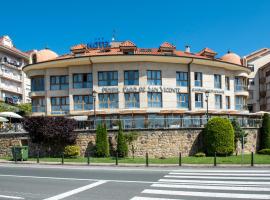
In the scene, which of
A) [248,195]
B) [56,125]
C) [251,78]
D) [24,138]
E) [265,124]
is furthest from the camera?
[251,78]

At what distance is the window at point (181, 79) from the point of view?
40.0 metres

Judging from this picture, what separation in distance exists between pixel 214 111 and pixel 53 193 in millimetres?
31168

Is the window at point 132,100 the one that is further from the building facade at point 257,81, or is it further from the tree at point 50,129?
the building facade at point 257,81

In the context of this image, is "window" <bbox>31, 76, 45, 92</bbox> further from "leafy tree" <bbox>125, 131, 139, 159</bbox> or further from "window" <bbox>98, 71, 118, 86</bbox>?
"leafy tree" <bbox>125, 131, 139, 159</bbox>

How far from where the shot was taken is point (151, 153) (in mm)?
30562

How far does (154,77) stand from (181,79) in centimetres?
335

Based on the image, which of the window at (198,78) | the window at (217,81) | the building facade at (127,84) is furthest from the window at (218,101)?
the window at (198,78)

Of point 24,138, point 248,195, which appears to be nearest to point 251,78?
point 24,138

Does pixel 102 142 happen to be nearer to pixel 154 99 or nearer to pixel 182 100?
pixel 154 99

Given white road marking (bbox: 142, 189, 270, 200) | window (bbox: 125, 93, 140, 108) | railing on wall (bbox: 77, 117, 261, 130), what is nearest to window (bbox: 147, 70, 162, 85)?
window (bbox: 125, 93, 140, 108)

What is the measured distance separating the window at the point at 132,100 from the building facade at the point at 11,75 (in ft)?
113

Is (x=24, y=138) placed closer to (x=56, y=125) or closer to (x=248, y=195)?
(x=56, y=125)

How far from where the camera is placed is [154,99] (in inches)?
1522

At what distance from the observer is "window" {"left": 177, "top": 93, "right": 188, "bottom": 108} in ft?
130
